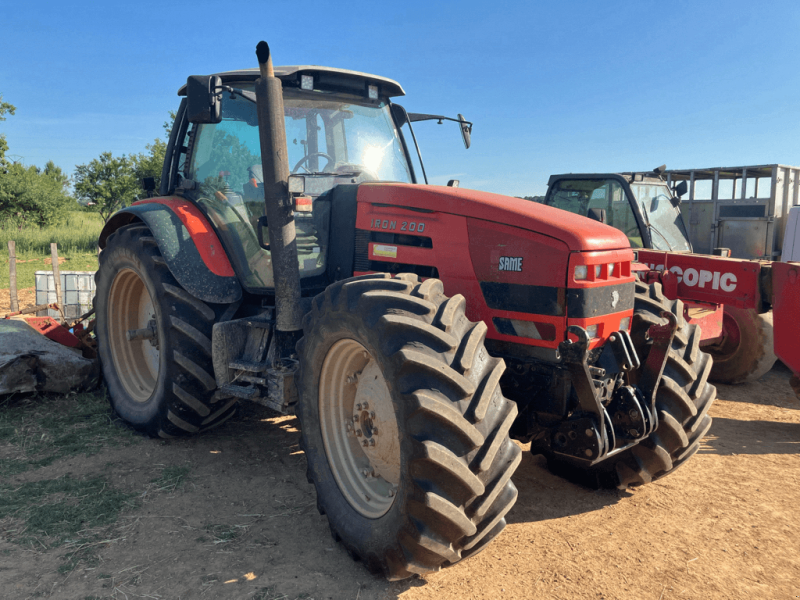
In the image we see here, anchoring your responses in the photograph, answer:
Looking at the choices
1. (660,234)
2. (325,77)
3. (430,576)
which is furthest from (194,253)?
(660,234)

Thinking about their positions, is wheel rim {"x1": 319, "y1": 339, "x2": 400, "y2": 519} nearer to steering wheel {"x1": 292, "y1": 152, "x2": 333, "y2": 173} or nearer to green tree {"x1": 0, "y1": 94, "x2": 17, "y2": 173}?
steering wheel {"x1": 292, "y1": 152, "x2": 333, "y2": 173}

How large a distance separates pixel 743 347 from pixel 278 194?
5234mm

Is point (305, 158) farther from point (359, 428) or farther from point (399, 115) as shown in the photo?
point (359, 428)

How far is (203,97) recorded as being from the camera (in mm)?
3254

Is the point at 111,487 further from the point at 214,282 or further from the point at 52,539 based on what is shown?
the point at 214,282

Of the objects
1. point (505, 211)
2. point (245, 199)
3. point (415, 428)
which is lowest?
point (415, 428)

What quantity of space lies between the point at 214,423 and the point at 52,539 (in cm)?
133

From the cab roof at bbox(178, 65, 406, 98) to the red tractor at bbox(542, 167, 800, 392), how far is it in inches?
117

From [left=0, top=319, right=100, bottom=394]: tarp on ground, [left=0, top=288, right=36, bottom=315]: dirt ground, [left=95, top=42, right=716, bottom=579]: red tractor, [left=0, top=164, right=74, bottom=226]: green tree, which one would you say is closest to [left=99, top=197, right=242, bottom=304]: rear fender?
[left=95, top=42, right=716, bottom=579]: red tractor

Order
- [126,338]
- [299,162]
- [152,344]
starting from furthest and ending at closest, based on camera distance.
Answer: [126,338]
[152,344]
[299,162]

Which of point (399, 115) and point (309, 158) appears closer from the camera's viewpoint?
point (309, 158)

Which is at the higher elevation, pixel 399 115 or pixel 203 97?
pixel 399 115

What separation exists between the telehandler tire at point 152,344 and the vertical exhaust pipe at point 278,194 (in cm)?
87

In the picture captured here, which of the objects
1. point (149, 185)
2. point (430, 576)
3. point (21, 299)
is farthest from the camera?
point (21, 299)
